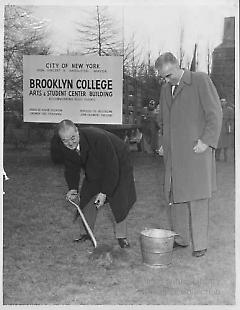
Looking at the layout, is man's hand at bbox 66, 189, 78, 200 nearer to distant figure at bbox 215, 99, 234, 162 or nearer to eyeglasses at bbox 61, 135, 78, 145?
eyeglasses at bbox 61, 135, 78, 145

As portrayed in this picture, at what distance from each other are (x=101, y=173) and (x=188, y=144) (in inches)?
18.4

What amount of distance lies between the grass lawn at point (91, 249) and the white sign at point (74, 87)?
8.9 inches

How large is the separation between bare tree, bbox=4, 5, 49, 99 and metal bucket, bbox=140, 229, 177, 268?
93cm

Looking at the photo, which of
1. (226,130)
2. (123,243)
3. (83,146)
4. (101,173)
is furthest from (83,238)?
(226,130)

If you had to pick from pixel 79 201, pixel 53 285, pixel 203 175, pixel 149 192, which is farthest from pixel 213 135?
pixel 53 285

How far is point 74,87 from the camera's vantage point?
3605mm

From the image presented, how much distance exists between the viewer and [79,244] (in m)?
3.78

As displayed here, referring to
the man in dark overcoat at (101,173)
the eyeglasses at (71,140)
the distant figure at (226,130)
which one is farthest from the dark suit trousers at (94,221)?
the distant figure at (226,130)

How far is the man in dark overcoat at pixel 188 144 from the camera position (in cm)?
356

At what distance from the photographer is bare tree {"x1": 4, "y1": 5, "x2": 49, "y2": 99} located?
3.59 metres

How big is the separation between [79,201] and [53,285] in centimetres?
46

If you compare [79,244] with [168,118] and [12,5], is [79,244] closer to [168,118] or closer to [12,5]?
[168,118]

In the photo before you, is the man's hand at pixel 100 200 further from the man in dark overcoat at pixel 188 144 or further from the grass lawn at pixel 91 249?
the man in dark overcoat at pixel 188 144

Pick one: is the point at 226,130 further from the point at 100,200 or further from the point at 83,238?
the point at 83,238
